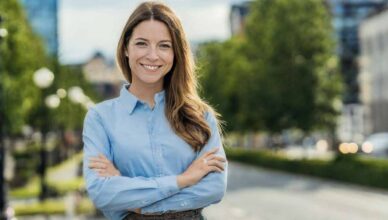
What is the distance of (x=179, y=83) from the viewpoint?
12.1 ft

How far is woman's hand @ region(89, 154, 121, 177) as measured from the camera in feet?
11.5

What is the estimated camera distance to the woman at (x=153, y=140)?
3.51 m

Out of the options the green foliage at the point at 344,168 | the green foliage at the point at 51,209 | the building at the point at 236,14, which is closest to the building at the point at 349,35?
the building at the point at 236,14

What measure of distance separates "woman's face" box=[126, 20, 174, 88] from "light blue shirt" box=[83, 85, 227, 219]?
9 cm

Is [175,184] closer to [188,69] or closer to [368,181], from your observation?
[188,69]

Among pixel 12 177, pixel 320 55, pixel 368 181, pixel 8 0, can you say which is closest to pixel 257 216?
pixel 368 181

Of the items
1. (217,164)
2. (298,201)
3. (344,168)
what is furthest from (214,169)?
(344,168)

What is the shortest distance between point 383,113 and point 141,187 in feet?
257

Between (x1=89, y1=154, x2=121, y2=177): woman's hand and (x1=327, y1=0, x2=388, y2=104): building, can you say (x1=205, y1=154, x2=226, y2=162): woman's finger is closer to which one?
(x1=89, y1=154, x2=121, y2=177): woman's hand

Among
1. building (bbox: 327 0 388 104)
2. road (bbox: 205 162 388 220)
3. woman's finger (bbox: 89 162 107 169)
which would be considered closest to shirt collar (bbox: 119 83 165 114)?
woman's finger (bbox: 89 162 107 169)

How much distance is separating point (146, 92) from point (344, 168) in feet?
112

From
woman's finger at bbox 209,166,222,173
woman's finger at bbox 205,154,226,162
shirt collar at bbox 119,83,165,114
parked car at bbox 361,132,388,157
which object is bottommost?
parked car at bbox 361,132,388,157

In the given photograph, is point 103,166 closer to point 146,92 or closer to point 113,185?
point 113,185

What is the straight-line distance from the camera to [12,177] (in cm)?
3925
